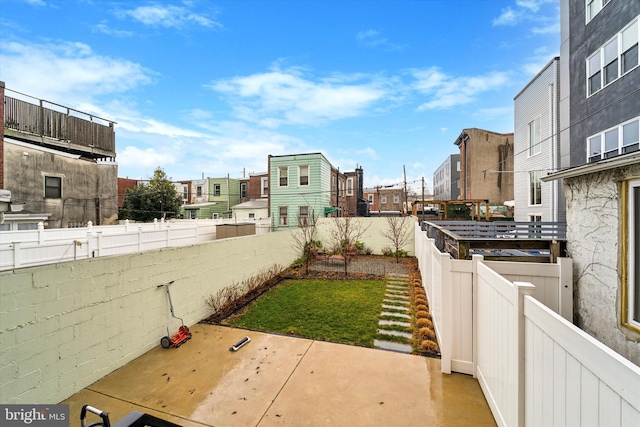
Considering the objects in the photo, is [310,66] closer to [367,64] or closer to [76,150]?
[367,64]

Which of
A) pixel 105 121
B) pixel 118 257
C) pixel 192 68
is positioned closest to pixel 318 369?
pixel 118 257

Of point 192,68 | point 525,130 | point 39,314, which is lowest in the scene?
point 39,314

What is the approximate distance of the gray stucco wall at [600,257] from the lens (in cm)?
340

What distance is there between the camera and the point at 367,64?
12.6 m

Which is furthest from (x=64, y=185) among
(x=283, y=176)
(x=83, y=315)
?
(x=83, y=315)

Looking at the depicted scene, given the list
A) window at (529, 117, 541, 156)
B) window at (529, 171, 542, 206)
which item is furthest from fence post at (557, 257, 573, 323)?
window at (529, 117, 541, 156)

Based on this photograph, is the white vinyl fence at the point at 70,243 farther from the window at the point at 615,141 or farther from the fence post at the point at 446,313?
the window at the point at 615,141

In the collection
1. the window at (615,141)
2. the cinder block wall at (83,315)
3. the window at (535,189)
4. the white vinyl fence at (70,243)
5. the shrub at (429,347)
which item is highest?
the window at (615,141)

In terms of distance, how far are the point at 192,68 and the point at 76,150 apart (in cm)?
828

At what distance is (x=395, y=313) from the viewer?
6148mm

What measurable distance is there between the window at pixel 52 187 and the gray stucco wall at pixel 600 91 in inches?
840

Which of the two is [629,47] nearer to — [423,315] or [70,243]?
[423,315]

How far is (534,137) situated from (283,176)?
47.1 ft

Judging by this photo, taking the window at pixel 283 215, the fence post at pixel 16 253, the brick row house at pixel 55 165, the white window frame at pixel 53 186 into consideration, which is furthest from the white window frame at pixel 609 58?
the white window frame at pixel 53 186
